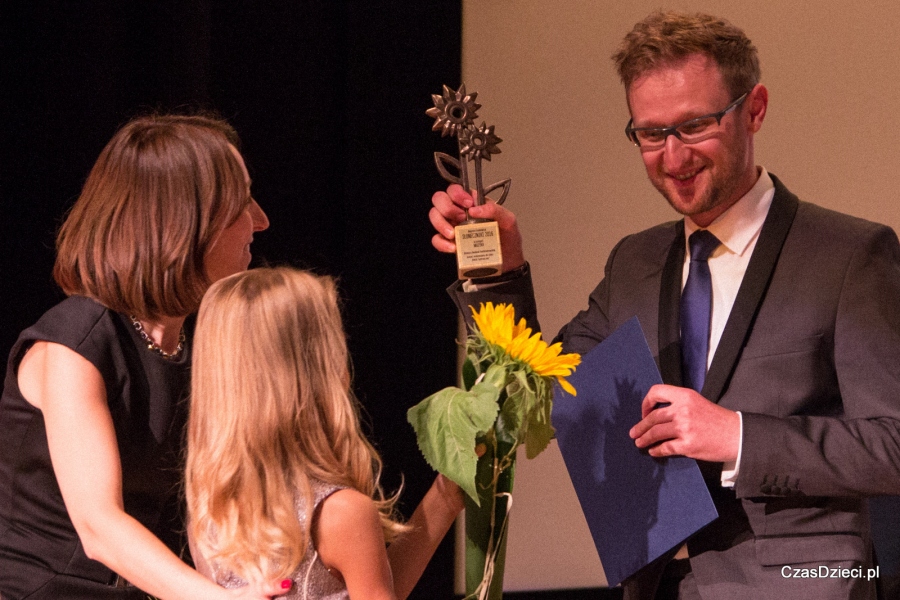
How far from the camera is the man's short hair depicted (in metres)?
1.84

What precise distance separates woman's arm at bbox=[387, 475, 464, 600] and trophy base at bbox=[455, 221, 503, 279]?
0.39m

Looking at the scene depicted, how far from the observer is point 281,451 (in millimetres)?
1434

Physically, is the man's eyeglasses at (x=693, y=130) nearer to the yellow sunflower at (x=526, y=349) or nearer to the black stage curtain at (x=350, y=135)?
the yellow sunflower at (x=526, y=349)

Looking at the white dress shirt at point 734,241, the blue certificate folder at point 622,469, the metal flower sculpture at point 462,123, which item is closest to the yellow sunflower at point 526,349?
the blue certificate folder at point 622,469

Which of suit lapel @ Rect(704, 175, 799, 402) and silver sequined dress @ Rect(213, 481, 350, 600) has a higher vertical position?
suit lapel @ Rect(704, 175, 799, 402)

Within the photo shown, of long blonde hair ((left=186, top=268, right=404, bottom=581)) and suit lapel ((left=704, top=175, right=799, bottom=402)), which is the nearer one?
long blonde hair ((left=186, top=268, right=404, bottom=581))

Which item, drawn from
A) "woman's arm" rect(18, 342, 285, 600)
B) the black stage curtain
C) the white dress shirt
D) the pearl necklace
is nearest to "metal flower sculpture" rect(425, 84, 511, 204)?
the white dress shirt

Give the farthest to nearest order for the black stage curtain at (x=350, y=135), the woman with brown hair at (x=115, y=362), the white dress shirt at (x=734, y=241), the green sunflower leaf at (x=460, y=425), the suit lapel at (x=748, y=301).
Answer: the black stage curtain at (x=350, y=135)
the white dress shirt at (x=734, y=241)
the suit lapel at (x=748, y=301)
the woman with brown hair at (x=115, y=362)
the green sunflower leaf at (x=460, y=425)

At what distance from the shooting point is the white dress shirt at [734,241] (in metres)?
1.81

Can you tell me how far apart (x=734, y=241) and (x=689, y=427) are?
436 mm

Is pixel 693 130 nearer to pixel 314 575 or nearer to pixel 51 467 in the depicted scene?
pixel 314 575

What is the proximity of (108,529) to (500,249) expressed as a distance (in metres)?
Answer: 0.79

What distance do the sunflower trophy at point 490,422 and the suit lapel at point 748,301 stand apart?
0.40 m

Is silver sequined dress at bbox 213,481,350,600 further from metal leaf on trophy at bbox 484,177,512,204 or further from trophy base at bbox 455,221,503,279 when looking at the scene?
metal leaf on trophy at bbox 484,177,512,204
